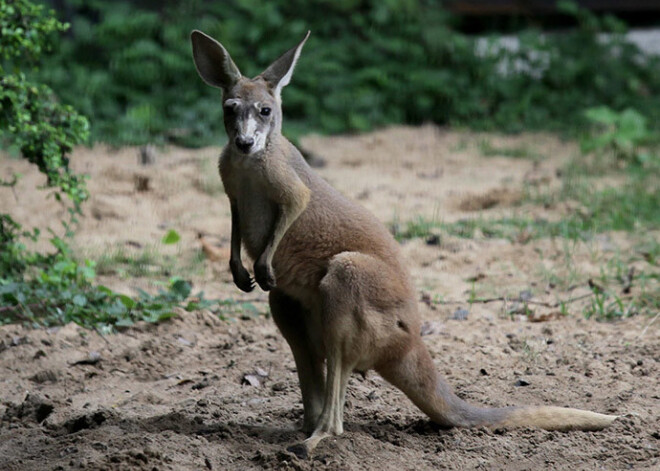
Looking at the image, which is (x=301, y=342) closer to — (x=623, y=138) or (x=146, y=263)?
(x=146, y=263)

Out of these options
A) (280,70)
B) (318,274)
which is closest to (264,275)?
(318,274)

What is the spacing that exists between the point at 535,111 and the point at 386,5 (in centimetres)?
228

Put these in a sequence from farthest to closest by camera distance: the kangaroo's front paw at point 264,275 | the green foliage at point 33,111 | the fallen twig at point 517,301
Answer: the fallen twig at point 517,301 → the green foliage at point 33,111 → the kangaroo's front paw at point 264,275

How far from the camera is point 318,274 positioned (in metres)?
4.13

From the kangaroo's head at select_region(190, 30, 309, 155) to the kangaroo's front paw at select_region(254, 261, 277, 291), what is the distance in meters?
0.50

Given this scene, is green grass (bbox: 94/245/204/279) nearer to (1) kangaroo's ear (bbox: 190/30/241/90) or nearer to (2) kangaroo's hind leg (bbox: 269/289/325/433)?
(2) kangaroo's hind leg (bbox: 269/289/325/433)

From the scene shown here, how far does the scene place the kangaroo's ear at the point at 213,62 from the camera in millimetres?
4203

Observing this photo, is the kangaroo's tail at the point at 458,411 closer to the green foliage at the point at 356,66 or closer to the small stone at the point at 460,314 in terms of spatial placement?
the small stone at the point at 460,314

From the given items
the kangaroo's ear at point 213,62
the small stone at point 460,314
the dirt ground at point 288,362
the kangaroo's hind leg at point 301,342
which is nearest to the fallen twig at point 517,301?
the dirt ground at point 288,362

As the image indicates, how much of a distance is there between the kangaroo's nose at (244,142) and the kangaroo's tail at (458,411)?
1.13 m

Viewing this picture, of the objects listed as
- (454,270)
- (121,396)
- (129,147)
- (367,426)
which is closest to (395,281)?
(367,426)

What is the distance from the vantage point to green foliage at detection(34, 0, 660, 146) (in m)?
10.5

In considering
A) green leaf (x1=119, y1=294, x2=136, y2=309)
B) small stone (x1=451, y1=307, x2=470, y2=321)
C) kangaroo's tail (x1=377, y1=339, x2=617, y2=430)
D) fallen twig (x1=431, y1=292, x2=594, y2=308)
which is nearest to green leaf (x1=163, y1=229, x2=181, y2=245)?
green leaf (x1=119, y1=294, x2=136, y2=309)

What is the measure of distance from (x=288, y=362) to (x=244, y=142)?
170cm
